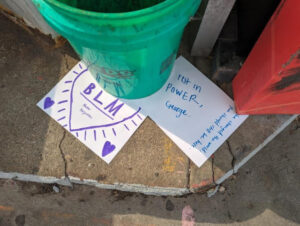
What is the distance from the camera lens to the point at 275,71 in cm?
76

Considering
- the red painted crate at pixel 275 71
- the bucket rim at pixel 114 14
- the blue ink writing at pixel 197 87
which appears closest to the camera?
the bucket rim at pixel 114 14

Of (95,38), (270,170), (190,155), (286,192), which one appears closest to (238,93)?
(190,155)

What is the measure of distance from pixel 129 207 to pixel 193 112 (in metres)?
0.51

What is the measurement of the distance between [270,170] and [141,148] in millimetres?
650

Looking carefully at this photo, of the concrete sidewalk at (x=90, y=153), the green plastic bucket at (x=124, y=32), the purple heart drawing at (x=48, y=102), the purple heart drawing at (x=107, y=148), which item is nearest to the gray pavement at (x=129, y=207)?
the concrete sidewalk at (x=90, y=153)

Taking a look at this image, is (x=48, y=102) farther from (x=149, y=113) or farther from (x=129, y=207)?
(x=129, y=207)

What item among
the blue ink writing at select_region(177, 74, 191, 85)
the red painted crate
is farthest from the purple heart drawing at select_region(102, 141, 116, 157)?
the red painted crate

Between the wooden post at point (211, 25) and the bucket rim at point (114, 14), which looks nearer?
the bucket rim at point (114, 14)

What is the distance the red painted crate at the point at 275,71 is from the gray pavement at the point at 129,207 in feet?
1.43

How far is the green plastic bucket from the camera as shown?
557mm

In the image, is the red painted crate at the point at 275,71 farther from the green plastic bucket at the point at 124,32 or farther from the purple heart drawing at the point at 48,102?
the purple heart drawing at the point at 48,102

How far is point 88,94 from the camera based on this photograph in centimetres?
112

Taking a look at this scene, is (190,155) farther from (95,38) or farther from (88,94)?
(95,38)

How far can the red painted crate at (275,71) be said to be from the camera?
687 mm
